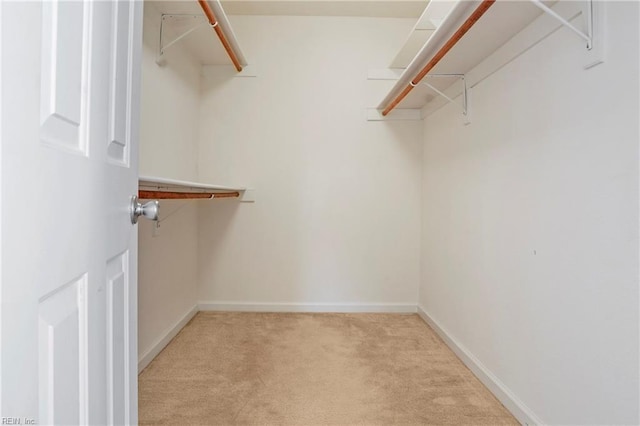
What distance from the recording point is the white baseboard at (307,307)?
2867 millimetres

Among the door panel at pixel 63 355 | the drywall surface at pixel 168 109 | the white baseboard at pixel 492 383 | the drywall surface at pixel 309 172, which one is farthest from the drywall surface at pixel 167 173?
the white baseboard at pixel 492 383

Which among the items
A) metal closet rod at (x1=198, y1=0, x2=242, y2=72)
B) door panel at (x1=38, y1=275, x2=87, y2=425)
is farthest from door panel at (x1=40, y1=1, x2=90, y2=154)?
metal closet rod at (x1=198, y1=0, x2=242, y2=72)

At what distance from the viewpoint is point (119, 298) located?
2.37 ft

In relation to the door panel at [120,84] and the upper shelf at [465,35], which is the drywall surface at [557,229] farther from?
the door panel at [120,84]

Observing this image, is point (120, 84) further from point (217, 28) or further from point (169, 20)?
point (169, 20)

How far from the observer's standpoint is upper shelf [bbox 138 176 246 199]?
1.21 meters

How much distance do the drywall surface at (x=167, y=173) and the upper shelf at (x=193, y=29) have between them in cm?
7

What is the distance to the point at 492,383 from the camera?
1.70 meters

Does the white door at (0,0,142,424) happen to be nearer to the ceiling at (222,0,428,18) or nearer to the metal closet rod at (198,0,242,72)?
the metal closet rod at (198,0,242,72)

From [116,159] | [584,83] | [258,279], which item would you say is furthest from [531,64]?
[258,279]

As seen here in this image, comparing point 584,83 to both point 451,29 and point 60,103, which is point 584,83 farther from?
point 60,103

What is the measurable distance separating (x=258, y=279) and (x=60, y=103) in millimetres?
2507

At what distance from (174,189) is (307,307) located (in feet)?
5.34

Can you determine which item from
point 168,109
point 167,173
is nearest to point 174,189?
point 167,173
